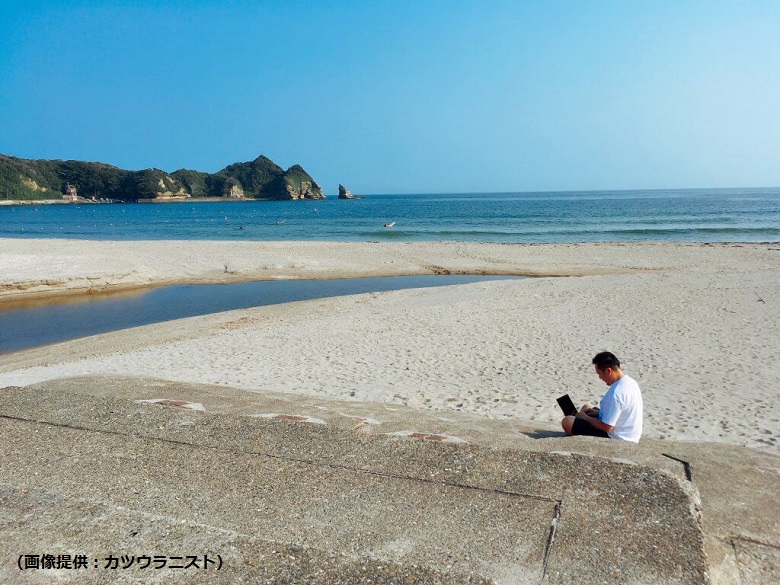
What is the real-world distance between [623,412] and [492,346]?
5612mm

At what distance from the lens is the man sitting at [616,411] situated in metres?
5.07

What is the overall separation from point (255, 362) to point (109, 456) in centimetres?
598

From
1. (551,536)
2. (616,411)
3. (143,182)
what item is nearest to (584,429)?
(616,411)

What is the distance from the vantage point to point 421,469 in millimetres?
3812

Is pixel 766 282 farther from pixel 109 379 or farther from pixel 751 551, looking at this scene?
pixel 109 379

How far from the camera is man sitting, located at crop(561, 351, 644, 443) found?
16.6 feet

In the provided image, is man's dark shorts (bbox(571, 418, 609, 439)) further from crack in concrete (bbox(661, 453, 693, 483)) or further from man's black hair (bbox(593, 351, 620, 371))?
crack in concrete (bbox(661, 453, 693, 483))

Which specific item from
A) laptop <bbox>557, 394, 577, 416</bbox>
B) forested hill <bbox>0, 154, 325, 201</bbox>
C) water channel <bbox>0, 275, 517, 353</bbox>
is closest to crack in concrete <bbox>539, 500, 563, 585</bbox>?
laptop <bbox>557, 394, 577, 416</bbox>

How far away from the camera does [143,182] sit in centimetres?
14362

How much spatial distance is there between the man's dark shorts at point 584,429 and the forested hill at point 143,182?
153 metres

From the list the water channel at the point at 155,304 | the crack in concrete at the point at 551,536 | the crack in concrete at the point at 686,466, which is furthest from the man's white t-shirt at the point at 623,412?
the water channel at the point at 155,304

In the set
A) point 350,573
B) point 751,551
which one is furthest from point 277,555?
point 751,551

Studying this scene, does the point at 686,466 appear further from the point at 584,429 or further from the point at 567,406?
the point at 567,406

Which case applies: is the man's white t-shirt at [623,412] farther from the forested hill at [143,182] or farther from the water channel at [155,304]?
the forested hill at [143,182]
